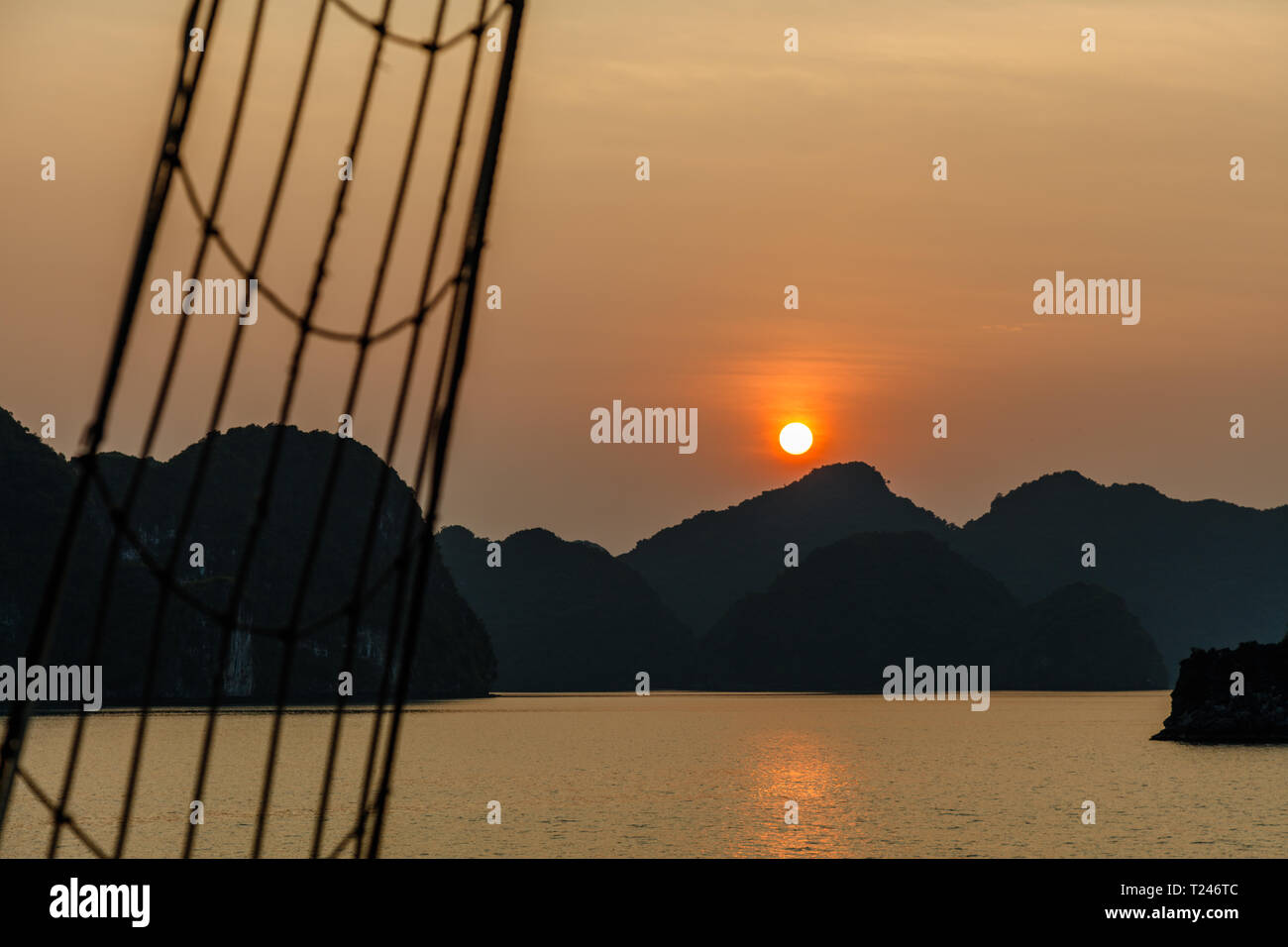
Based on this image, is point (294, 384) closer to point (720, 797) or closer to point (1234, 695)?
point (720, 797)

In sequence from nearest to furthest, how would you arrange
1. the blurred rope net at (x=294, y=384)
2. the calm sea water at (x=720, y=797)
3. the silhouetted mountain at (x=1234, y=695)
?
the blurred rope net at (x=294, y=384) → the calm sea water at (x=720, y=797) → the silhouetted mountain at (x=1234, y=695)

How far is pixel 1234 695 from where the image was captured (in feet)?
439

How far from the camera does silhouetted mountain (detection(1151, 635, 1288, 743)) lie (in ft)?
410

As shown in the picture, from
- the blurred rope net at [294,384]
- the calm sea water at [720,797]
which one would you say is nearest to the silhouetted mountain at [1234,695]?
the calm sea water at [720,797]

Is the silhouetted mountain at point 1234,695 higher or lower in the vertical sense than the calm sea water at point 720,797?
higher

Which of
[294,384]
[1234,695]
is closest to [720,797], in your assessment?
[1234,695]

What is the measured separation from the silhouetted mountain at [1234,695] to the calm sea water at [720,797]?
2.45 meters

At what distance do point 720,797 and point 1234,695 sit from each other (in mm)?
61896

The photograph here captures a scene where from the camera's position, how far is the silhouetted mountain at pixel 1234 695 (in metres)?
125

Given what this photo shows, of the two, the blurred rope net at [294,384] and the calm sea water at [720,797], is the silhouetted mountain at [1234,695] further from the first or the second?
the blurred rope net at [294,384]

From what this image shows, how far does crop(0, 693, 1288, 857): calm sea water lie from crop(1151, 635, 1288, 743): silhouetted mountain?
245 cm

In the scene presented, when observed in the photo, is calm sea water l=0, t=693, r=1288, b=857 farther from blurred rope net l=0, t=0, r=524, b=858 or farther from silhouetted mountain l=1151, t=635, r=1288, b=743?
blurred rope net l=0, t=0, r=524, b=858

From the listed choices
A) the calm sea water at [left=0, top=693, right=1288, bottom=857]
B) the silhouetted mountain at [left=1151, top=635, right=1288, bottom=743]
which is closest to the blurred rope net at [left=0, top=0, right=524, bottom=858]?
the calm sea water at [left=0, top=693, right=1288, bottom=857]
